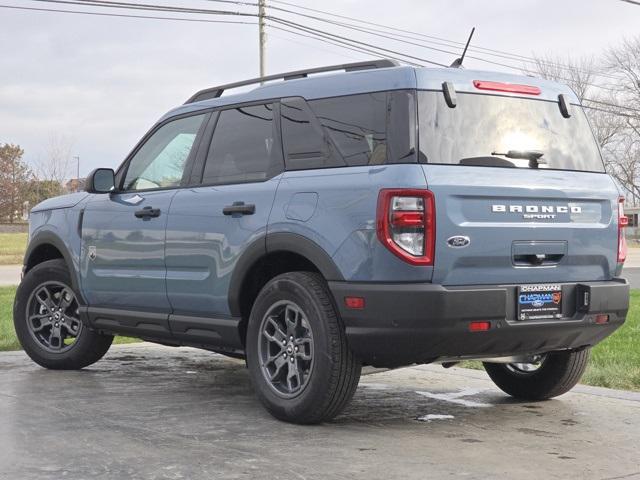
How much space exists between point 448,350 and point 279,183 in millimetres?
1454

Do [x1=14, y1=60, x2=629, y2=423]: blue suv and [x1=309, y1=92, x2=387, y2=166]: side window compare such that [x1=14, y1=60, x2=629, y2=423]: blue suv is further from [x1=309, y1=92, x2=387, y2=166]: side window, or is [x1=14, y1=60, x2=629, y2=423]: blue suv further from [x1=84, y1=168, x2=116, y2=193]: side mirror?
[x1=84, y1=168, x2=116, y2=193]: side mirror

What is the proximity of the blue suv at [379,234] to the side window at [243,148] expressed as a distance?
14 mm

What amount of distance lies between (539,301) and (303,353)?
139 cm

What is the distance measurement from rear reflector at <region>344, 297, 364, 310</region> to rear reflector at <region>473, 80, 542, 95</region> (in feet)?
4.79

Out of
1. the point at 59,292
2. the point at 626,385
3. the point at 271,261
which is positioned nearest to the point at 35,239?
the point at 59,292

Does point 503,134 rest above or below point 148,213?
above

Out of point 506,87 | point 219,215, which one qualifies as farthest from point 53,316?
point 506,87

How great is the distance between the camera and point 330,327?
5609mm

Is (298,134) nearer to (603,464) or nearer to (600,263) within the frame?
(600,263)

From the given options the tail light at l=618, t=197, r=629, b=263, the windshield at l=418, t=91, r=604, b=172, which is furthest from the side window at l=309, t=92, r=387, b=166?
the tail light at l=618, t=197, r=629, b=263

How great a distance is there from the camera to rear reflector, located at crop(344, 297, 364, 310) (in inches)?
214

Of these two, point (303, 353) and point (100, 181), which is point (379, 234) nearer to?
point (303, 353)

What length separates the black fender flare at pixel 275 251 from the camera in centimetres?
562

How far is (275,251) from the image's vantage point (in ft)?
19.6
